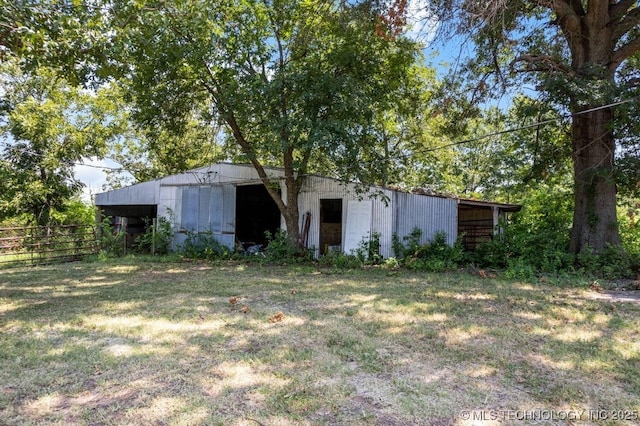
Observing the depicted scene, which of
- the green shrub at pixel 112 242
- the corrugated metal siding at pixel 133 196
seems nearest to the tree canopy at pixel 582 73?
the corrugated metal siding at pixel 133 196

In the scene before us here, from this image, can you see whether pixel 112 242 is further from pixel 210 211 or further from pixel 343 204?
pixel 343 204

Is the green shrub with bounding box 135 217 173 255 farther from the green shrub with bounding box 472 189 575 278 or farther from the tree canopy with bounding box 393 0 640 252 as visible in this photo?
the tree canopy with bounding box 393 0 640 252

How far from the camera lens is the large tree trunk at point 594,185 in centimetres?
827

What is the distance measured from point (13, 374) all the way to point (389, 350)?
116 inches

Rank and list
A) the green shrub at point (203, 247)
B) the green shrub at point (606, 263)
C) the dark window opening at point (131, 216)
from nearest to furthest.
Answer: the green shrub at point (606, 263) < the green shrub at point (203, 247) < the dark window opening at point (131, 216)

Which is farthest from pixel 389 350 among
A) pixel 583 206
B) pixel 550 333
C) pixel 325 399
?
pixel 583 206

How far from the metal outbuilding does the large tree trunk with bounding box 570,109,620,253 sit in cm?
256

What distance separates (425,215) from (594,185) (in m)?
3.73

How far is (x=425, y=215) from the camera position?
1062 centimetres

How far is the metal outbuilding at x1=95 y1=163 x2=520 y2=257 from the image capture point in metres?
10.2

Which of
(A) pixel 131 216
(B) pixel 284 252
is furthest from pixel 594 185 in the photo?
(A) pixel 131 216

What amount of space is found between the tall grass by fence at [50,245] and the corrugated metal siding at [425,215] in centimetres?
927

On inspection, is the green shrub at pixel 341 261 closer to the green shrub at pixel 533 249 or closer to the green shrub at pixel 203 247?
the green shrub at pixel 533 249

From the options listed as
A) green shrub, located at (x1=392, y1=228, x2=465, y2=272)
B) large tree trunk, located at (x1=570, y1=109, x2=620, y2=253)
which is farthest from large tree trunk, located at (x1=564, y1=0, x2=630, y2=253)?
green shrub, located at (x1=392, y1=228, x2=465, y2=272)
